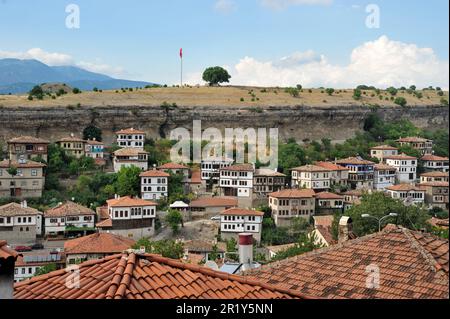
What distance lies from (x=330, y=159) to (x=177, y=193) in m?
9.48

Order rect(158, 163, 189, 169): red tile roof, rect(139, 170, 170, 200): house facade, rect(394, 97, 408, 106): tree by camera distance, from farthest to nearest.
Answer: rect(394, 97, 408, 106): tree, rect(158, 163, 189, 169): red tile roof, rect(139, 170, 170, 200): house facade

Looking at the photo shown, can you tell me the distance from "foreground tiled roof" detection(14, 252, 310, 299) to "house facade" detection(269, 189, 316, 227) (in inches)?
766

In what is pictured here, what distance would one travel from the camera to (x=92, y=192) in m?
24.4

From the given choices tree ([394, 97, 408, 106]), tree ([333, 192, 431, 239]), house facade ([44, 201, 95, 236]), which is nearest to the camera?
tree ([333, 192, 431, 239])

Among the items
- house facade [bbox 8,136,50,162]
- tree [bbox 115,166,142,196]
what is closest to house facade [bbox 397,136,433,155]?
tree [bbox 115,166,142,196]

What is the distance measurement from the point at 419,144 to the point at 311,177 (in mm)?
9637

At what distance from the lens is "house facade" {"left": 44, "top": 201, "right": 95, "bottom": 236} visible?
68.4ft

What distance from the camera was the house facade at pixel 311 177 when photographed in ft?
85.3

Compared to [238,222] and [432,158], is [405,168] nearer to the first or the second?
[432,158]

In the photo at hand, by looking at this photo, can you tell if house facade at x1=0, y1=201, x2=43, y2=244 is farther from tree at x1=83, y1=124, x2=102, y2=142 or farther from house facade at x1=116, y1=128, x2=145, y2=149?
tree at x1=83, y1=124, x2=102, y2=142

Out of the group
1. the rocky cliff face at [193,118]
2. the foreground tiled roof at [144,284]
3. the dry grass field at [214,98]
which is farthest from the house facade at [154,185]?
the foreground tiled roof at [144,284]

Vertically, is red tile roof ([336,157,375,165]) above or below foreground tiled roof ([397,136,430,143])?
below

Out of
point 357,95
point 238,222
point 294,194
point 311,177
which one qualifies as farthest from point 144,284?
point 357,95

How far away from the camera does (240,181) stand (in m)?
25.1
